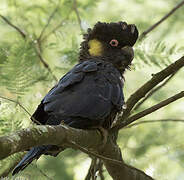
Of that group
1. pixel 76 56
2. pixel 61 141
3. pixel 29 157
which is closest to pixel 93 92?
pixel 29 157

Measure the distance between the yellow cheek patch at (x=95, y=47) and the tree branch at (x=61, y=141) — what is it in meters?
1.62

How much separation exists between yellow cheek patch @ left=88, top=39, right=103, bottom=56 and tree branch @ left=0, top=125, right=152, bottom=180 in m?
1.62

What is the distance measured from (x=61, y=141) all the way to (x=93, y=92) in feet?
4.13

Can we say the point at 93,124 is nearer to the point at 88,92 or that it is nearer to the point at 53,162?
the point at 88,92

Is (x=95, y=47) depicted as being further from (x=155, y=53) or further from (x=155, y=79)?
(x=155, y=79)

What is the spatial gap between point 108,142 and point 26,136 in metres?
1.41

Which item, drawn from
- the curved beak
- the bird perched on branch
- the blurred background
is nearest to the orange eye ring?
the bird perched on branch

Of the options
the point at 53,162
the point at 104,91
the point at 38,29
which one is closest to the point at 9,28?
the point at 38,29

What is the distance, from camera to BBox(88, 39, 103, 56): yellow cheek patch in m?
5.08

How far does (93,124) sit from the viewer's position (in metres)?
3.81

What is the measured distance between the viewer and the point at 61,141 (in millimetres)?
2758

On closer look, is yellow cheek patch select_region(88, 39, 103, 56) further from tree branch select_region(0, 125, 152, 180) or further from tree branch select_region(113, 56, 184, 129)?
tree branch select_region(0, 125, 152, 180)

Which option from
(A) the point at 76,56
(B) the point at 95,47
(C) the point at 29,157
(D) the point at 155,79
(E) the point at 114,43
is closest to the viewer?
(C) the point at 29,157

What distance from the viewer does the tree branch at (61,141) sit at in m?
2.25
